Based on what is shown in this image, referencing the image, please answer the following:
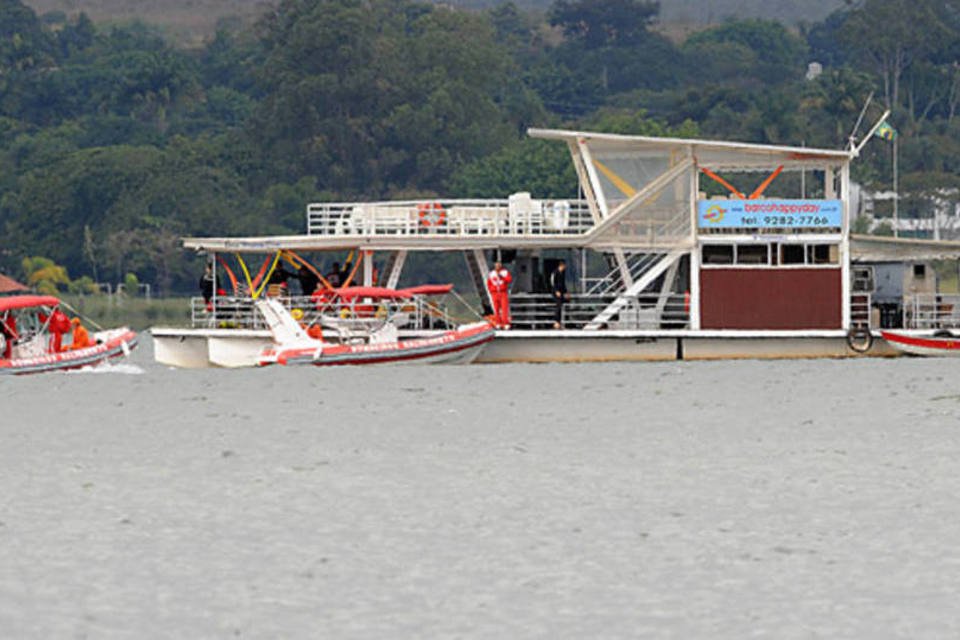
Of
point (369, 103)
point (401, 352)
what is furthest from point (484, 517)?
point (369, 103)

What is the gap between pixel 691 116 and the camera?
143000 mm

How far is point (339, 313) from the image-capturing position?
146 feet

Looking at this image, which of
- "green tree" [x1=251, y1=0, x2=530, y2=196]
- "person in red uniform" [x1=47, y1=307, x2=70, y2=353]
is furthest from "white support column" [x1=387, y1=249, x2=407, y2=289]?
"green tree" [x1=251, y1=0, x2=530, y2=196]

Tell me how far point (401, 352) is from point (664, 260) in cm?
590

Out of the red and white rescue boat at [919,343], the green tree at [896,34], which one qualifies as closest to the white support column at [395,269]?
the red and white rescue boat at [919,343]

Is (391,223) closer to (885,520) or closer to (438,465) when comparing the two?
(438,465)

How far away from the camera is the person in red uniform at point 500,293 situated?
4419 centimetres

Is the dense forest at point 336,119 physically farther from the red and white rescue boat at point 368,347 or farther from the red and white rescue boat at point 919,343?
the red and white rescue boat at point 919,343

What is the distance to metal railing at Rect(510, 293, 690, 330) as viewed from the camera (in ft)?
146

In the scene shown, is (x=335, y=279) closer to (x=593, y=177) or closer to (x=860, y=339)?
(x=593, y=177)

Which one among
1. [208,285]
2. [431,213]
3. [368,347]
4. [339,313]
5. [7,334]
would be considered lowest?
[368,347]

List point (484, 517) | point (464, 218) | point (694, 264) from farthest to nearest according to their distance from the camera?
point (464, 218) < point (694, 264) < point (484, 517)

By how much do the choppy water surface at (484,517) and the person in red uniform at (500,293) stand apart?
676 centimetres

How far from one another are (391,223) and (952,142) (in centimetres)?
9949
